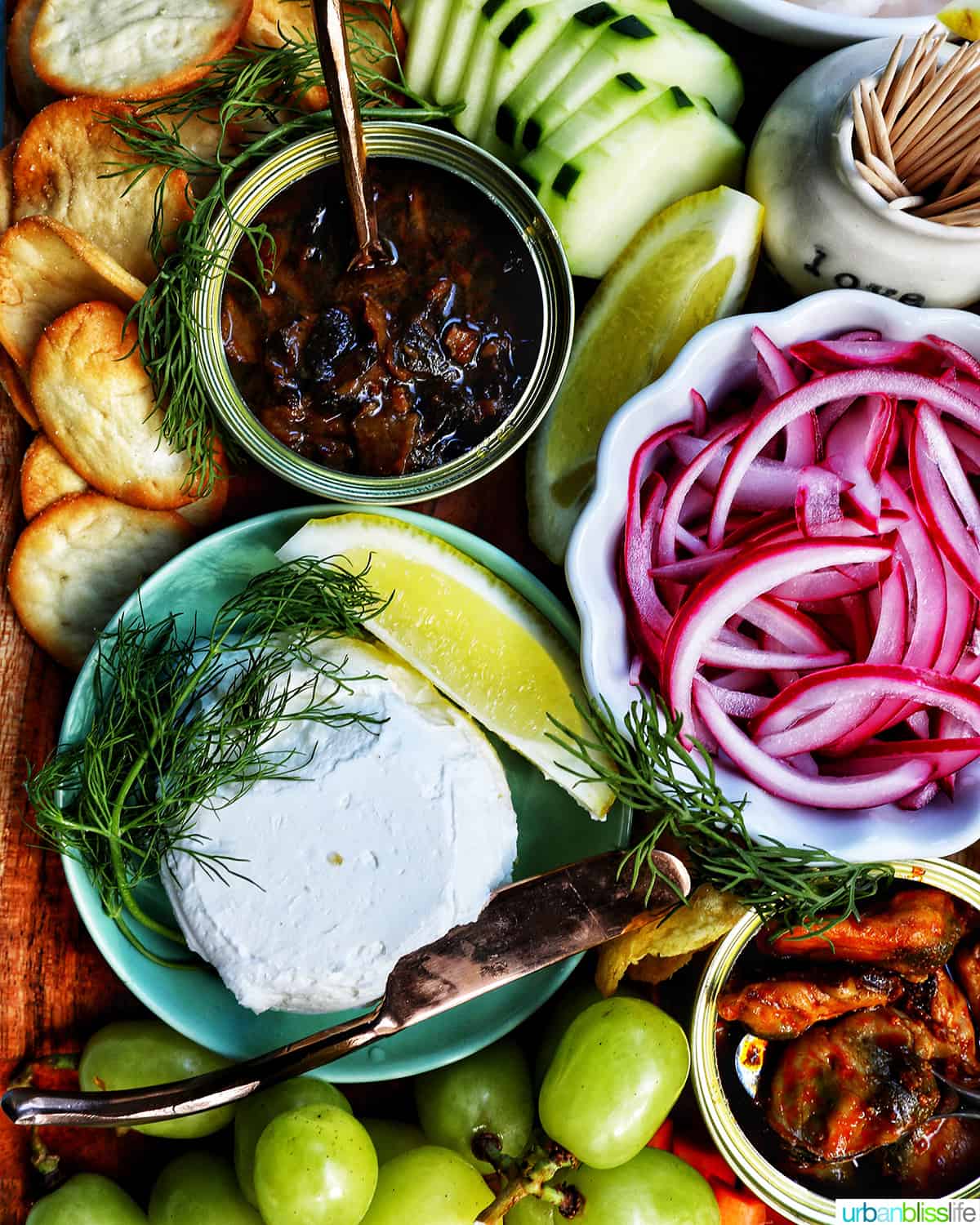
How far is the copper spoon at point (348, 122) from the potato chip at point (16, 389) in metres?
0.60

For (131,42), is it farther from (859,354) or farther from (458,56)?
(859,354)

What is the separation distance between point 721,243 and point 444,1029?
1.29 meters

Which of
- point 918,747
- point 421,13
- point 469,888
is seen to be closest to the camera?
point 918,747

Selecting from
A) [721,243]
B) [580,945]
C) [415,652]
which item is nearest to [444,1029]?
[580,945]

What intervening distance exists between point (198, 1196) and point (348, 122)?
1554 millimetres

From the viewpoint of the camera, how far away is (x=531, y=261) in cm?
172

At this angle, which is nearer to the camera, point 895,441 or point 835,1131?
point 895,441

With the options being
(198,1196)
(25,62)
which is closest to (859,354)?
(25,62)

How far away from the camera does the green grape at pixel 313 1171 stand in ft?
4.99

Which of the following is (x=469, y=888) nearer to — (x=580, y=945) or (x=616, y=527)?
(x=580, y=945)

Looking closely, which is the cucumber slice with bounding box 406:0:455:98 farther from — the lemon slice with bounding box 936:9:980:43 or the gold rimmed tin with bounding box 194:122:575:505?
the lemon slice with bounding box 936:9:980:43

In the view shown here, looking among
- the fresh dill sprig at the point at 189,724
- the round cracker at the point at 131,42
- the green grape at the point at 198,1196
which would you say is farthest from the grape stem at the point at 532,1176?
the round cracker at the point at 131,42

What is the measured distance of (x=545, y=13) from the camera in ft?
5.71

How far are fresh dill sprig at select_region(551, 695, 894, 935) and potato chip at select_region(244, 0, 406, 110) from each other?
110cm
